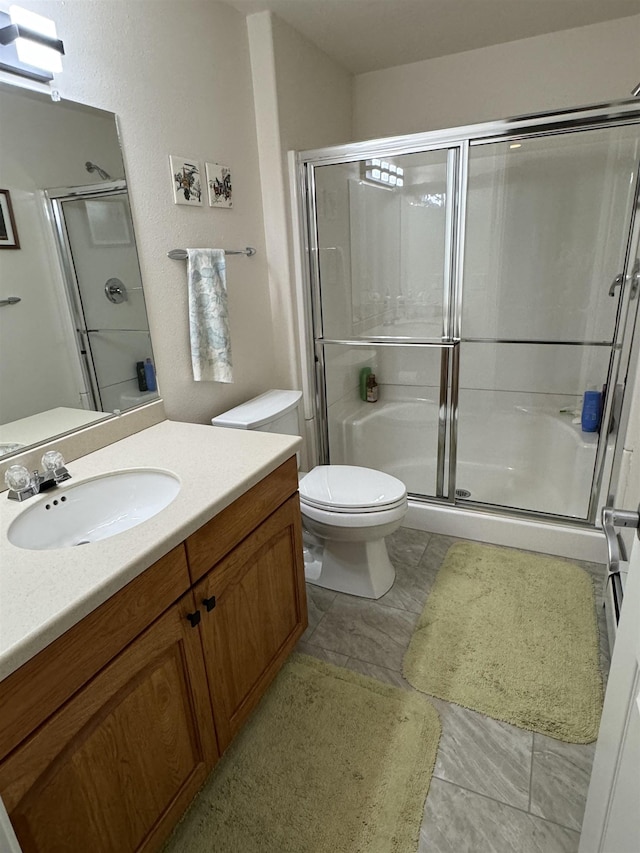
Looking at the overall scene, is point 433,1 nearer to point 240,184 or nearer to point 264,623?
point 240,184

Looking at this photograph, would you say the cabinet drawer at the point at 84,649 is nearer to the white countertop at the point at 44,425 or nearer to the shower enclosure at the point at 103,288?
the white countertop at the point at 44,425

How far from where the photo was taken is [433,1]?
1.97 m

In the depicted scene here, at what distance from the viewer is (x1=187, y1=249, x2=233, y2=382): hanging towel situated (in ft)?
6.02

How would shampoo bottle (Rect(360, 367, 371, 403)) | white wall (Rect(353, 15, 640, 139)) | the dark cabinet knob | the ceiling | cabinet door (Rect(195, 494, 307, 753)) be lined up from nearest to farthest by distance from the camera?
the dark cabinet knob
cabinet door (Rect(195, 494, 307, 753))
the ceiling
white wall (Rect(353, 15, 640, 139))
shampoo bottle (Rect(360, 367, 371, 403))

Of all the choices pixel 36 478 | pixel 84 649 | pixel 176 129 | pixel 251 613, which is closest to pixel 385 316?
pixel 176 129

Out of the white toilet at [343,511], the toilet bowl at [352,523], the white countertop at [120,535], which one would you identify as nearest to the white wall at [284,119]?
the white toilet at [343,511]

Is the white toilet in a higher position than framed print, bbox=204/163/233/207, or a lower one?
lower

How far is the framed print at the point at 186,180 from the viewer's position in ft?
5.71

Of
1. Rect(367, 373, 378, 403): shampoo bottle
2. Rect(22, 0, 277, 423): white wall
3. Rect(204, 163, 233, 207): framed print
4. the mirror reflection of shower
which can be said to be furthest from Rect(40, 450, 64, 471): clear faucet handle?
Rect(367, 373, 378, 403): shampoo bottle

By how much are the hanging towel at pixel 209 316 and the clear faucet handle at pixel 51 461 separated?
698 mm

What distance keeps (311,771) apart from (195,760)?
1.19 ft

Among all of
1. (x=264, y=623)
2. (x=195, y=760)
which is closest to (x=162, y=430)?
(x=264, y=623)

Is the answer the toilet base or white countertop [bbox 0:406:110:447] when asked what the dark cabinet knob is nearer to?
white countertop [bbox 0:406:110:447]

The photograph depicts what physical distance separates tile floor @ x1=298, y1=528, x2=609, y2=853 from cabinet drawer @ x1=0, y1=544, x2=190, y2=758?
35.5 inches
